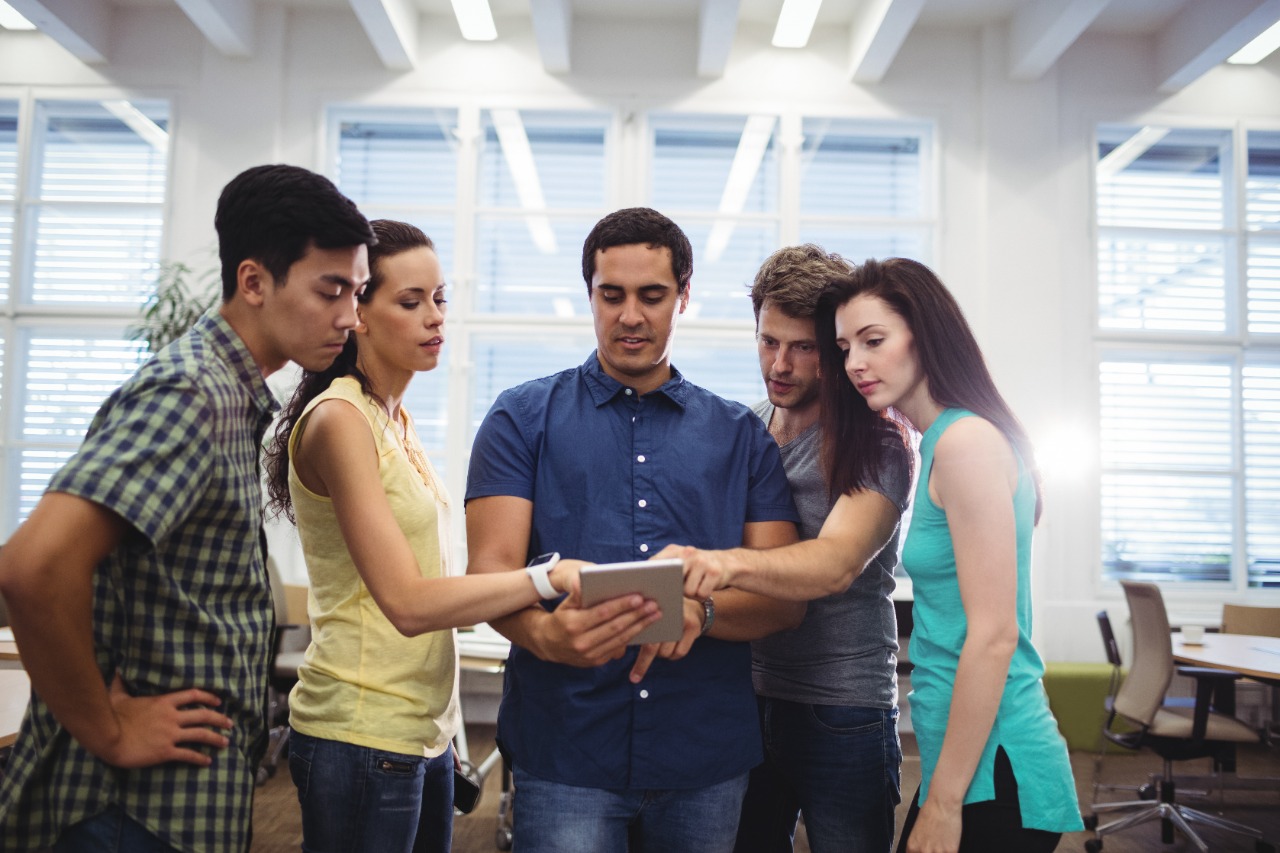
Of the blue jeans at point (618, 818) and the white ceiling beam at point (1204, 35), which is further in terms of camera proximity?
the white ceiling beam at point (1204, 35)

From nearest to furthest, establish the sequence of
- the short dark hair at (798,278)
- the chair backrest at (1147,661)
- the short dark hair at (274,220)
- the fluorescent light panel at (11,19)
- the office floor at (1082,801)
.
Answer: the short dark hair at (274,220) < the short dark hair at (798,278) < the office floor at (1082,801) < the chair backrest at (1147,661) < the fluorescent light panel at (11,19)

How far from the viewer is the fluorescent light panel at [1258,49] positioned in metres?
5.91

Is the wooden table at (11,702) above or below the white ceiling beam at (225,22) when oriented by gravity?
below

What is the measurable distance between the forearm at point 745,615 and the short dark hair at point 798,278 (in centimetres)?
62

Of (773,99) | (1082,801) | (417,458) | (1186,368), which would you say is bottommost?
(1082,801)

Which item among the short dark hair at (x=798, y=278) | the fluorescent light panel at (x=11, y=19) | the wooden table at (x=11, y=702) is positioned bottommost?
the wooden table at (x=11, y=702)

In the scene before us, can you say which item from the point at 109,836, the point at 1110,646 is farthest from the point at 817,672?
the point at 1110,646

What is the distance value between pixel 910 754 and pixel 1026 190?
12.0 feet

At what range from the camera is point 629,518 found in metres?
1.62

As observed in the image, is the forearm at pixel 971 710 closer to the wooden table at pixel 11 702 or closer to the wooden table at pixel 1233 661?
the wooden table at pixel 11 702

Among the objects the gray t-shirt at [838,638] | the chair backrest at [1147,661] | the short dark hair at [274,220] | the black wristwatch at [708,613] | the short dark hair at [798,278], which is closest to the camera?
the short dark hair at [274,220]

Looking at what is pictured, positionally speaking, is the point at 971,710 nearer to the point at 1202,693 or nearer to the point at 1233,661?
the point at 1202,693

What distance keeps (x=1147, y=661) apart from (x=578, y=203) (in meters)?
4.29

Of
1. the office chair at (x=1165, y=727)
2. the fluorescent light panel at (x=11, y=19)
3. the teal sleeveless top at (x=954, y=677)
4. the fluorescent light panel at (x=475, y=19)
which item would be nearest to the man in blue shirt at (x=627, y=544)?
the teal sleeveless top at (x=954, y=677)
